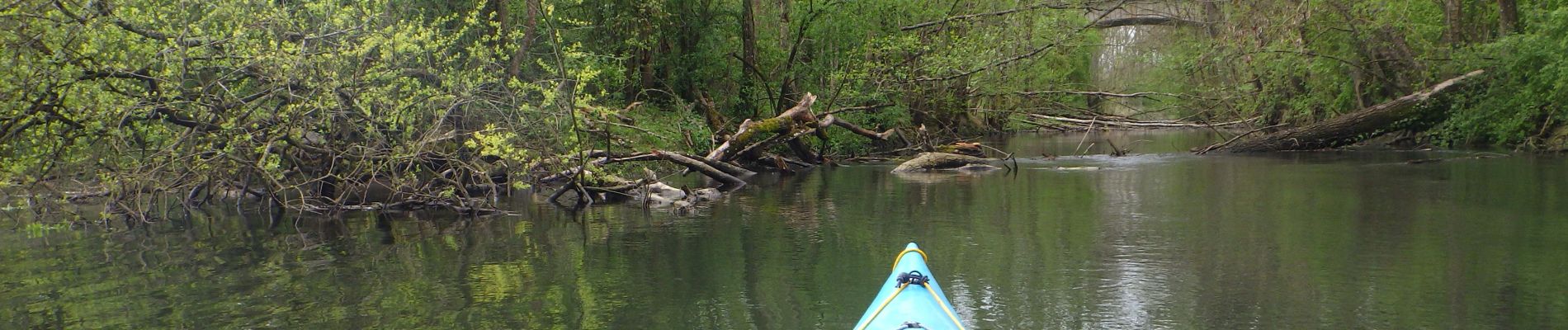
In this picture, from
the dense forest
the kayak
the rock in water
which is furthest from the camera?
the rock in water

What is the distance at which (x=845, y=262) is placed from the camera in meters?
11.2

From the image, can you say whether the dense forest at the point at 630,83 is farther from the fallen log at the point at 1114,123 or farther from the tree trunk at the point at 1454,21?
the fallen log at the point at 1114,123

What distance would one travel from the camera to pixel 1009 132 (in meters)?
41.1

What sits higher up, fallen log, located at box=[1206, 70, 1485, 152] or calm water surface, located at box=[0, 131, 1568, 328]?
fallen log, located at box=[1206, 70, 1485, 152]

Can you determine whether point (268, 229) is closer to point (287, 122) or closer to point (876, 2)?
point (287, 122)

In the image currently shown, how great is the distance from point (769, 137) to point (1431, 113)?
13.5 metres

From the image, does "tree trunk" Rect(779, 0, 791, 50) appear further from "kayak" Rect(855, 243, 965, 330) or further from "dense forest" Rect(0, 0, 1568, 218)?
"kayak" Rect(855, 243, 965, 330)

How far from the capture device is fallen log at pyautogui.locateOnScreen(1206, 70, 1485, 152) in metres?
24.7

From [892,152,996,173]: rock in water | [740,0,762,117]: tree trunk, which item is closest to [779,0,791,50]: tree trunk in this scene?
[740,0,762,117]: tree trunk

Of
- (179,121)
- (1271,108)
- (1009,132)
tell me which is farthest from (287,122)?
(1009,132)

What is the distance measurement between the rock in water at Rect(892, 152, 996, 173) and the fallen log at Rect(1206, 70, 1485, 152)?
7.13 meters

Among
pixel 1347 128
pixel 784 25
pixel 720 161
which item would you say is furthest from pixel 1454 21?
pixel 720 161

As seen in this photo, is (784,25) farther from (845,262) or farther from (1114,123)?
(845,262)

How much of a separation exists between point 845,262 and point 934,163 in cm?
1243
